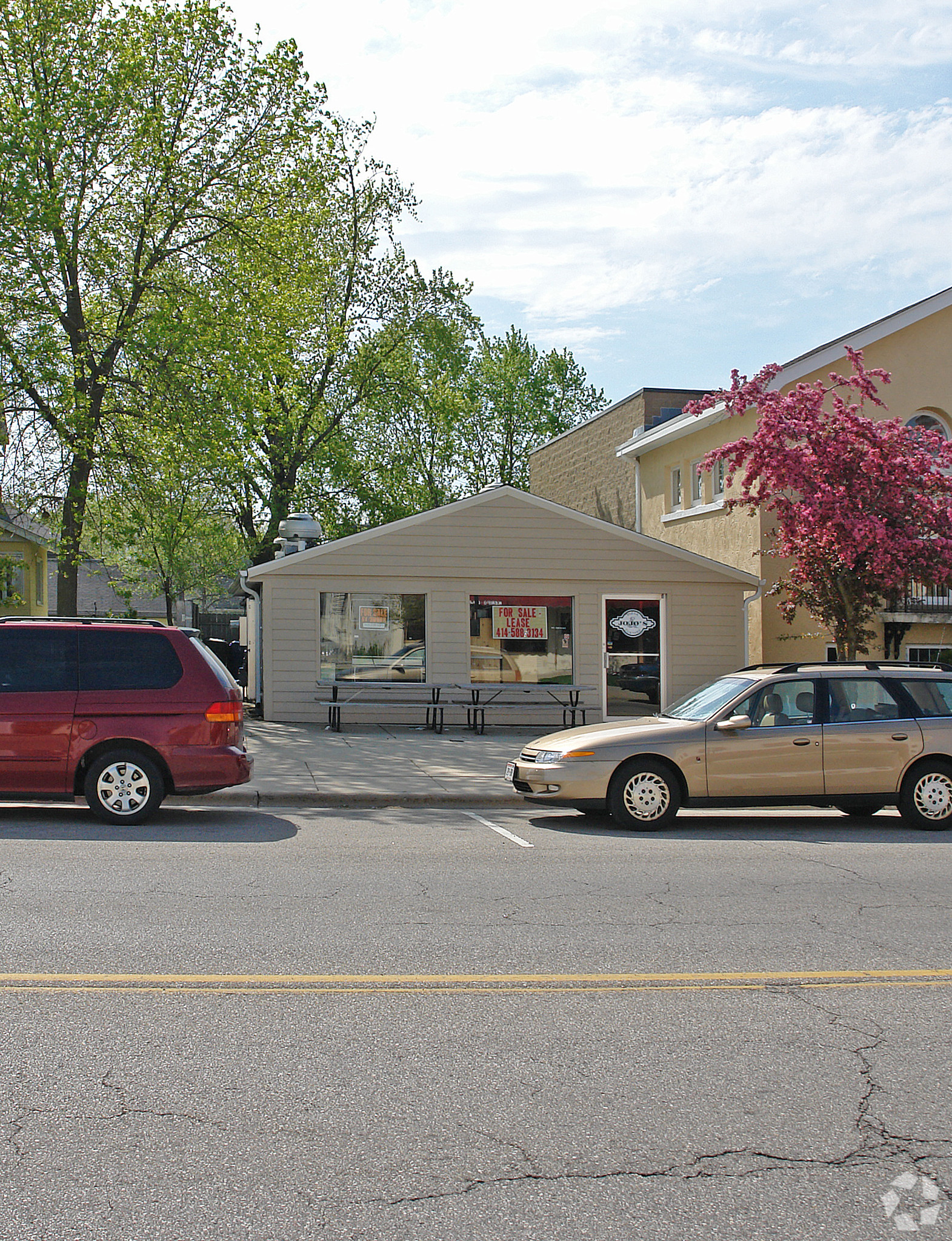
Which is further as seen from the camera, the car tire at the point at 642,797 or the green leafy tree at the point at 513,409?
the green leafy tree at the point at 513,409

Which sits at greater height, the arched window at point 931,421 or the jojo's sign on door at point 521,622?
the arched window at point 931,421

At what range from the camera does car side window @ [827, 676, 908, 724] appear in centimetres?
1068

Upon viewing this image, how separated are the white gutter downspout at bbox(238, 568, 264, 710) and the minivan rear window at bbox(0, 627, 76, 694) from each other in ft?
31.7

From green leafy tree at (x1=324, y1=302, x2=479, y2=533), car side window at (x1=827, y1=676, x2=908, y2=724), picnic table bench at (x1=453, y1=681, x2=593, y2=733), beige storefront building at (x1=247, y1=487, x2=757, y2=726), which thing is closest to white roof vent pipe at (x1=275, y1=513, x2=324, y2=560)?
beige storefront building at (x1=247, y1=487, x2=757, y2=726)

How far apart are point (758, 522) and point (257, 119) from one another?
13.2 metres

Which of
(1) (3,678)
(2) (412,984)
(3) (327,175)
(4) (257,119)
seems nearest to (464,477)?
(3) (327,175)

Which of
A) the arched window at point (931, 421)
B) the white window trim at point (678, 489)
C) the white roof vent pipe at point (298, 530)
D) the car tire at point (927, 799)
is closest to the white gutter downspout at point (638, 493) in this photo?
the white window trim at point (678, 489)

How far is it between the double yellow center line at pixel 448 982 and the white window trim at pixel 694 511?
16230 millimetres

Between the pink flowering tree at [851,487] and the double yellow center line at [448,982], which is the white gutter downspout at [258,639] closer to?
the pink flowering tree at [851,487]

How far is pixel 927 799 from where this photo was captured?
1059 cm

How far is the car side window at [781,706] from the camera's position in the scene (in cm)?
1054

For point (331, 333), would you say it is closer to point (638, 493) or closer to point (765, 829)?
point (638, 493)

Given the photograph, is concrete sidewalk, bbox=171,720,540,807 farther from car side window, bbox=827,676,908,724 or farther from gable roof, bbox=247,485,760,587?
car side window, bbox=827,676,908,724

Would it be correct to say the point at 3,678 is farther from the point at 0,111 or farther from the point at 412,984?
the point at 0,111
